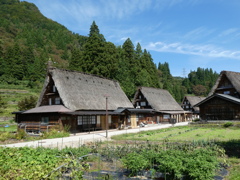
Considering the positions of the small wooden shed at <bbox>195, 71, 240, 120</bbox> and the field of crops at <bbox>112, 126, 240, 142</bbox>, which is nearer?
the field of crops at <bbox>112, 126, 240, 142</bbox>

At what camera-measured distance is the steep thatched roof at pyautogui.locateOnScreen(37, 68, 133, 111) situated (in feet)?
84.9

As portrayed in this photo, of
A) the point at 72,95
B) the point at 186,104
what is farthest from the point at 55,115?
the point at 186,104

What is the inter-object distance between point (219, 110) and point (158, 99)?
14670 millimetres

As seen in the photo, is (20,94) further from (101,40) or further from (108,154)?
(108,154)

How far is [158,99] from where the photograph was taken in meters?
46.7

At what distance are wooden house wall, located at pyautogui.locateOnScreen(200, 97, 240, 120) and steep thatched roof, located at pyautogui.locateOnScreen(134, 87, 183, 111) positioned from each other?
9.61 meters

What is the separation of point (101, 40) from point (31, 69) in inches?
1275

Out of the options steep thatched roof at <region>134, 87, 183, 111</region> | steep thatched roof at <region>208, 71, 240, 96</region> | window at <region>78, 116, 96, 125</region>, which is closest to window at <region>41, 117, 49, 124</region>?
window at <region>78, 116, 96, 125</region>

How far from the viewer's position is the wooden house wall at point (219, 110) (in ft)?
107

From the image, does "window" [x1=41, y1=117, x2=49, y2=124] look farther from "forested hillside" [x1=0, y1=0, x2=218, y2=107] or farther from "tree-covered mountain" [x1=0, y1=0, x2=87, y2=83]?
"tree-covered mountain" [x1=0, y1=0, x2=87, y2=83]

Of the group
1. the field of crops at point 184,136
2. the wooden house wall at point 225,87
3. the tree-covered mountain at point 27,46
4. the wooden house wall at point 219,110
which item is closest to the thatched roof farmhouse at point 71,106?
the field of crops at point 184,136

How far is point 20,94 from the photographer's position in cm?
5172

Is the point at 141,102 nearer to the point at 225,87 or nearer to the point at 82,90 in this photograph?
the point at 225,87

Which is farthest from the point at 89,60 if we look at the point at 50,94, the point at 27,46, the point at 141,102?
the point at 27,46
